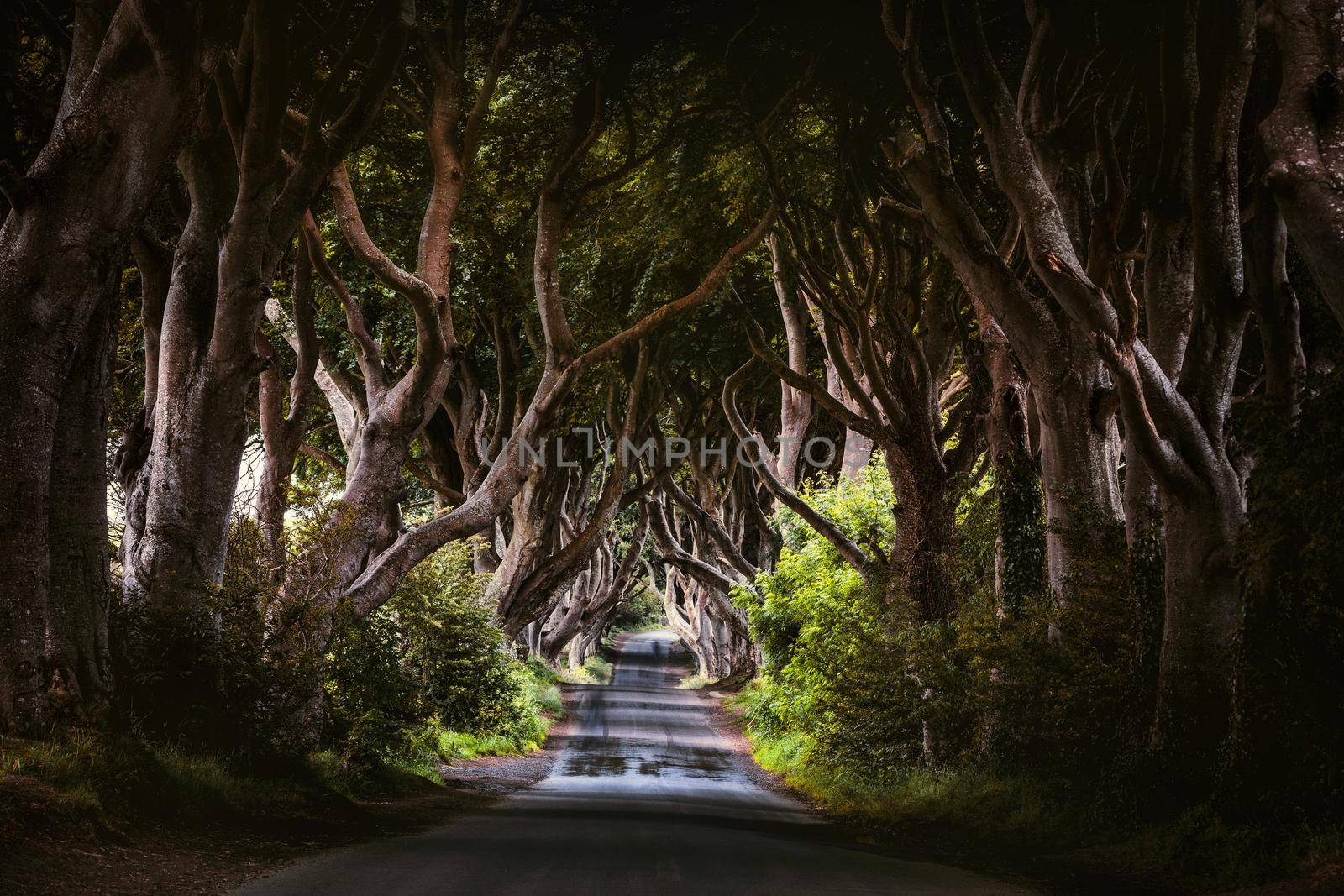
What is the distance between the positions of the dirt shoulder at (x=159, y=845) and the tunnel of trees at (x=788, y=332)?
0.89 metres

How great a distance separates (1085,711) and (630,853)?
15.6 ft

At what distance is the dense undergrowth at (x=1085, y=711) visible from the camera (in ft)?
22.7

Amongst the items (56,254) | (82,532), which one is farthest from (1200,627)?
(56,254)

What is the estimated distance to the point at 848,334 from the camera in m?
16.1

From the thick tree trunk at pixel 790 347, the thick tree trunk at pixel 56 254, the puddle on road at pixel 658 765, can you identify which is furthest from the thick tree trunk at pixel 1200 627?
the puddle on road at pixel 658 765

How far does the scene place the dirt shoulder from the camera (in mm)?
5961

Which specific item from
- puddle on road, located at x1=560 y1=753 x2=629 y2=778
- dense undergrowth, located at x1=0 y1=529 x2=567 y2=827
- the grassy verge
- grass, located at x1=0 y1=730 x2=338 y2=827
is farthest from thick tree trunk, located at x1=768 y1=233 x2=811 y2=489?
grass, located at x1=0 y1=730 x2=338 y2=827

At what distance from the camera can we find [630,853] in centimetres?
830

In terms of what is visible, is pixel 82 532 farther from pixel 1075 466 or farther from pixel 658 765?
pixel 658 765

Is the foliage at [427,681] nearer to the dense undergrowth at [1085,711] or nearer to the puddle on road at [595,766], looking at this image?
the puddle on road at [595,766]

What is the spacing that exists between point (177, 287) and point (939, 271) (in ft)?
35.2

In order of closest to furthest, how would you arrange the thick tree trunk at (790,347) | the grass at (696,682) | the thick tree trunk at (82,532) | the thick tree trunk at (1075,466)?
the thick tree trunk at (82,532) → the thick tree trunk at (1075,466) → the thick tree trunk at (790,347) → the grass at (696,682)

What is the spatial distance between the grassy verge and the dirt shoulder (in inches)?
201

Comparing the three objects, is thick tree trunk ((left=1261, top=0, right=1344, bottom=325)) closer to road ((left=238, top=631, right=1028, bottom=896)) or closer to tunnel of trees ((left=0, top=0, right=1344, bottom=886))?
tunnel of trees ((left=0, top=0, right=1344, bottom=886))
